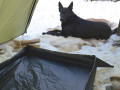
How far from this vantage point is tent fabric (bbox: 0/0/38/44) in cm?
164

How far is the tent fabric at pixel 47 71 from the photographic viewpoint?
1.23m

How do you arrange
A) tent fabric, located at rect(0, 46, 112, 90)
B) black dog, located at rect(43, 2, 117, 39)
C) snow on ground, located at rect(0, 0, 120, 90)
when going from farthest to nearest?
black dog, located at rect(43, 2, 117, 39) → snow on ground, located at rect(0, 0, 120, 90) → tent fabric, located at rect(0, 46, 112, 90)

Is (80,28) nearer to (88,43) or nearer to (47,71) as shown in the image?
(88,43)

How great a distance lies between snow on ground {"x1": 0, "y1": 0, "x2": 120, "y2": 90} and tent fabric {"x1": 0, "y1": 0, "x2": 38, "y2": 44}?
157mm

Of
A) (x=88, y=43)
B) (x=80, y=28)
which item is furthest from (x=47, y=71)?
(x=80, y=28)

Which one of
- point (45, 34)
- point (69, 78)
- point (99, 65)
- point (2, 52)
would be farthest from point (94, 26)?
point (2, 52)

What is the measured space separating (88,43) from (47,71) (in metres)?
0.79

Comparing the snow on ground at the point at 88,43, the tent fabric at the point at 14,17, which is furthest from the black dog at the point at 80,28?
the tent fabric at the point at 14,17

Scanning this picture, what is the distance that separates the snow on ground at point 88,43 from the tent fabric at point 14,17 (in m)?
0.16

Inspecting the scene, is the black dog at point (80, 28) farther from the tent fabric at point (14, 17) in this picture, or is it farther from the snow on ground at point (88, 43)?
the tent fabric at point (14, 17)

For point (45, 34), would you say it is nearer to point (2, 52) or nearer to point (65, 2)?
point (2, 52)

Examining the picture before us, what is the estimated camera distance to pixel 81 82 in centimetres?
123

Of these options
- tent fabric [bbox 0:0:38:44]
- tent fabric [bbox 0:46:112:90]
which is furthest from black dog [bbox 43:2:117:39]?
tent fabric [bbox 0:46:112:90]

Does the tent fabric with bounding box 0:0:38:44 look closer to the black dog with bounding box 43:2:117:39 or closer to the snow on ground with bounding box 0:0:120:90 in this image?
the snow on ground with bounding box 0:0:120:90
